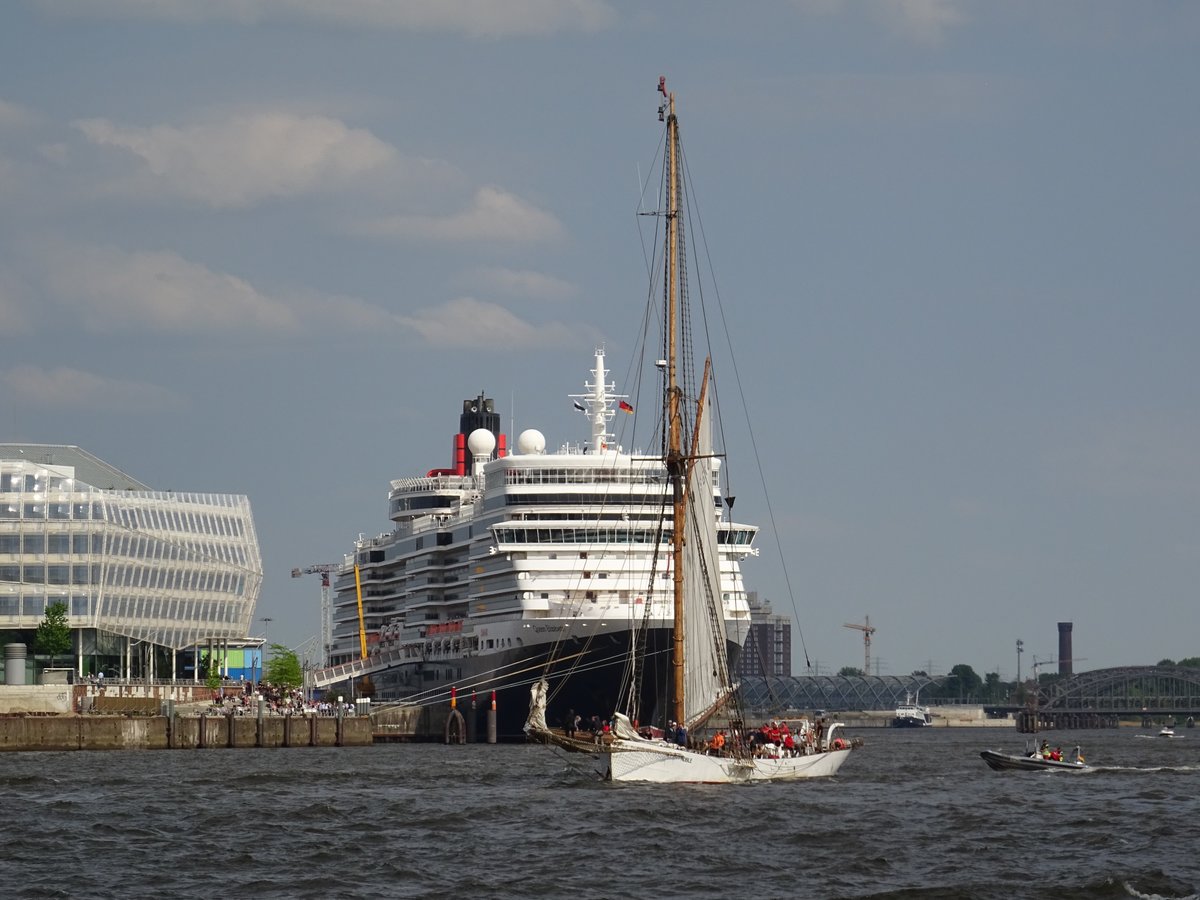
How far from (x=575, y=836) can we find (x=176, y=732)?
7001 centimetres

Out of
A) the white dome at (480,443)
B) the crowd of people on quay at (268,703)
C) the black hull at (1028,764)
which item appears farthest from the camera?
the white dome at (480,443)

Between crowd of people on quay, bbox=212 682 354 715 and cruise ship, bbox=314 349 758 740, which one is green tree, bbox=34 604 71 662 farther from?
cruise ship, bbox=314 349 758 740

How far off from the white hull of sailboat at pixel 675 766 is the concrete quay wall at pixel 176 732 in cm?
5044

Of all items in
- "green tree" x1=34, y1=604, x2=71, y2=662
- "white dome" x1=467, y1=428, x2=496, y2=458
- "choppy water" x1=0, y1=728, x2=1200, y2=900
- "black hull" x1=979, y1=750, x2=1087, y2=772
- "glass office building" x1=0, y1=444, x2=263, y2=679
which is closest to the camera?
"choppy water" x1=0, y1=728, x2=1200, y2=900

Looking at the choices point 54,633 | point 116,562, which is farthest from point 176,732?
point 116,562

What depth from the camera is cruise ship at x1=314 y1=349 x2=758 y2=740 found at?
5044 inches

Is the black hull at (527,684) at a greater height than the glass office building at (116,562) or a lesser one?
lesser

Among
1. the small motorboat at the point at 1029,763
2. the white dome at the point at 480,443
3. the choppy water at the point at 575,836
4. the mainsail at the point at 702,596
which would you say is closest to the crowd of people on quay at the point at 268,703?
the white dome at the point at 480,443

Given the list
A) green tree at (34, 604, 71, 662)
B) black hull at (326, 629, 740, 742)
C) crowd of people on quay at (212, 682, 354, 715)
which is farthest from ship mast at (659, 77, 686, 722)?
green tree at (34, 604, 71, 662)

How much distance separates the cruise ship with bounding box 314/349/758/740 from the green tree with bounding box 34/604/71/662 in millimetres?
24753

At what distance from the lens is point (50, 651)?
6073 inches

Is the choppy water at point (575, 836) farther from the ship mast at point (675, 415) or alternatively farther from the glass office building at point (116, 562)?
the glass office building at point (116, 562)

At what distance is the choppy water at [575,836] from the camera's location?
2008 inches

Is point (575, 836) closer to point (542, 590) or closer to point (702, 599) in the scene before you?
point (702, 599)
